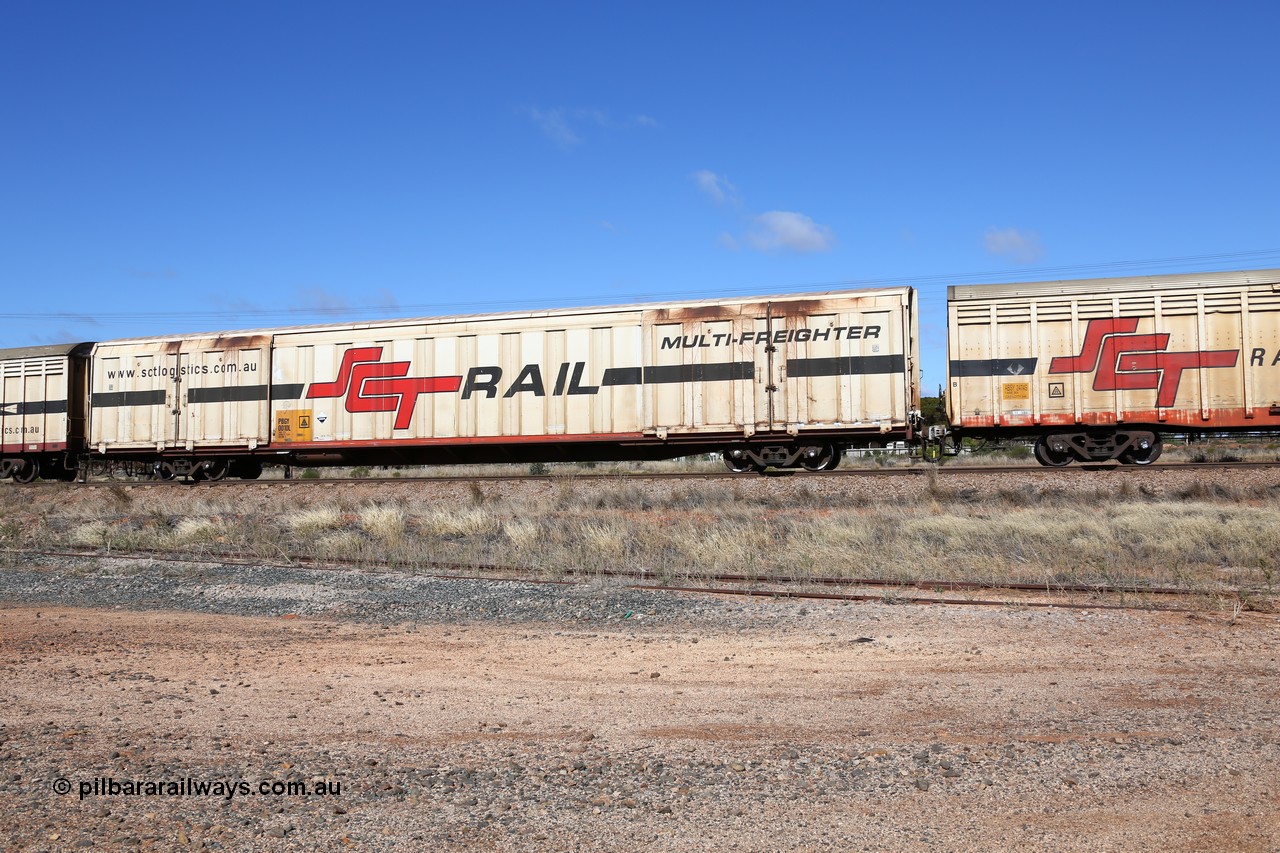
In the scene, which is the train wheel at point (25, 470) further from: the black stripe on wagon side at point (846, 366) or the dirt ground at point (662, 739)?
the black stripe on wagon side at point (846, 366)

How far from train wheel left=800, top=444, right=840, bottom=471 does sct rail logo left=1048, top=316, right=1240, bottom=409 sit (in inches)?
170

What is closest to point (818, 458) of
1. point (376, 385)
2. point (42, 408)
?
point (376, 385)

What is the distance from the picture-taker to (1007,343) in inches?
667

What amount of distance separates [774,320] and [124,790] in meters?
15.1

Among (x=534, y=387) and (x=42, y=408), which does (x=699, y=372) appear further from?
(x=42, y=408)

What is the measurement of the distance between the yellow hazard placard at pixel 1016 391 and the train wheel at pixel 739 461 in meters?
4.87

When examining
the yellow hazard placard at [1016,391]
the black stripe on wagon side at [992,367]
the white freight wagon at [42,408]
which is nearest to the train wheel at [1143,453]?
the yellow hazard placard at [1016,391]

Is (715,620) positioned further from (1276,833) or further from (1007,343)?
(1007,343)

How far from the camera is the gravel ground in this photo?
362 cm

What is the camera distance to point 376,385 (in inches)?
786

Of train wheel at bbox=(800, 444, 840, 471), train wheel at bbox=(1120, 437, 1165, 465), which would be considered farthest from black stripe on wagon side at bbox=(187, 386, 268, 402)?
train wheel at bbox=(1120, 437, 1165, 465)

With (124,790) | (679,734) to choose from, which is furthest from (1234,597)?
(124,790)

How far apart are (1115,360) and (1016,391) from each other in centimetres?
172

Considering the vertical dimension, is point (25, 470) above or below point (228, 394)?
below
